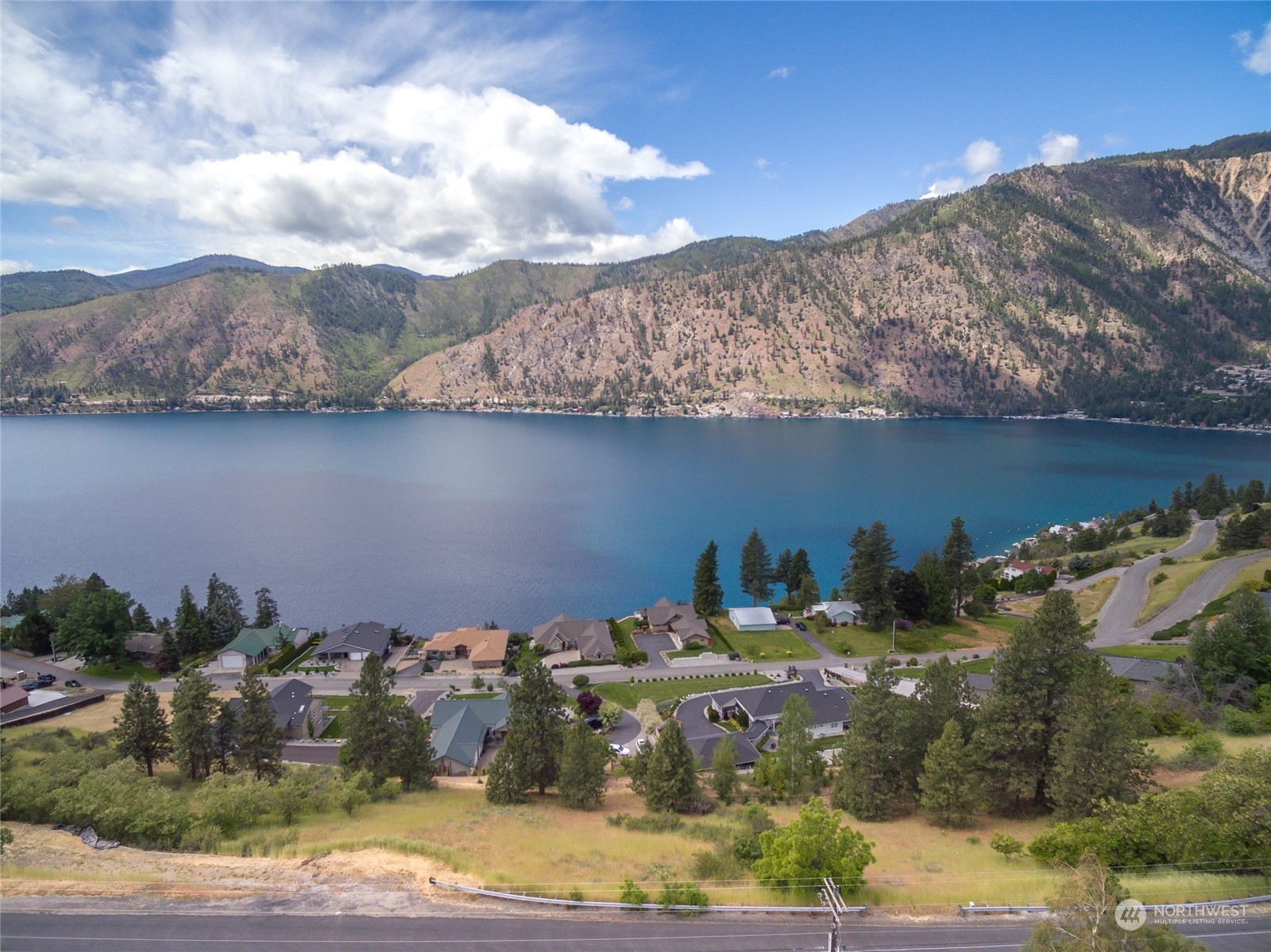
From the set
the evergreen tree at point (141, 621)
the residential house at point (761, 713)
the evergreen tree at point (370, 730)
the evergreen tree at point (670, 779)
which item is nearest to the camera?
the evergreen tree at point (670, 779)

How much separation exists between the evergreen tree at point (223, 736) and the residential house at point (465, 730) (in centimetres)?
925

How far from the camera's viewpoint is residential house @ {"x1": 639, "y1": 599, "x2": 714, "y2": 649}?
1976 inches

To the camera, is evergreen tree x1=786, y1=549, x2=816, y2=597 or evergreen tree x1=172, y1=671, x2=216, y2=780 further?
evergreen tree x1=786, y1=549, x2=816, y2=597

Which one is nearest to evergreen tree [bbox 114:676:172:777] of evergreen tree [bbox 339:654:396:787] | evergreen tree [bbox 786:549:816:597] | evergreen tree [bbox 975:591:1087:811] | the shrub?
evergreen tree [bbox 339:654:396:787]

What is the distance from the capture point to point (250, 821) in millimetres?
21297

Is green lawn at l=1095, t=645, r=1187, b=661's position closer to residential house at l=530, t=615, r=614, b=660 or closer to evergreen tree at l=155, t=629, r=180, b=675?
residential house at l=530, t=615, r=614, b=660

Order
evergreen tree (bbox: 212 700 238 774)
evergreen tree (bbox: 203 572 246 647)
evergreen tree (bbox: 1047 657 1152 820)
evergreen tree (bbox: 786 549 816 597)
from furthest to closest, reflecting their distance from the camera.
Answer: evergreen tree (bbox: 786 549 816 597), evergreen tree (bbox: 203 572 246 647), evergreen tree (bbox: 212 700 238 774), evergreen tree (bbox: 1047 657 1152 820)

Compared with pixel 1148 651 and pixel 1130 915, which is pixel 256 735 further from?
pixel 1148 651

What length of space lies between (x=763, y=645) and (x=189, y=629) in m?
45.8

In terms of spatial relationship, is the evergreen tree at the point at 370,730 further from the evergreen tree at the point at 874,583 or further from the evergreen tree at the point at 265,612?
the evergreen tree at the point at 874,583

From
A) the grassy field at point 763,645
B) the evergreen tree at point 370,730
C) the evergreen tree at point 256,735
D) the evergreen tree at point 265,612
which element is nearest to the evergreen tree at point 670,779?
the evergreen tree at point 370,730

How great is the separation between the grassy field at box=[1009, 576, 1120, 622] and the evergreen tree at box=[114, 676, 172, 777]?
60462 millimetres

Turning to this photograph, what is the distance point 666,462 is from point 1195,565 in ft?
299

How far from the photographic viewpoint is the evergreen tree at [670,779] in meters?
24.6
